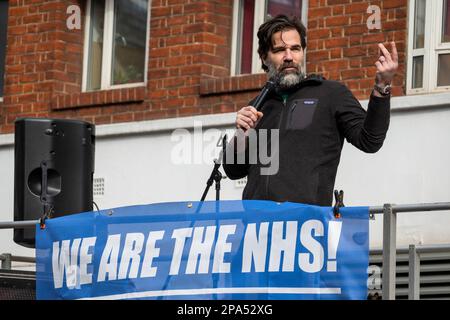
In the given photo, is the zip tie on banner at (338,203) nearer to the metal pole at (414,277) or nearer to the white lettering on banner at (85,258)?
the metal pole at (414,277)

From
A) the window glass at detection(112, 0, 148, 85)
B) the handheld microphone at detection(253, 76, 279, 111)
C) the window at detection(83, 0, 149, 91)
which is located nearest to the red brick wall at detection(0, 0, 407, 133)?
the window at detection(83, 0, 149, 91)

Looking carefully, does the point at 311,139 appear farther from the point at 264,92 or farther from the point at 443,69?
the point at 443,69

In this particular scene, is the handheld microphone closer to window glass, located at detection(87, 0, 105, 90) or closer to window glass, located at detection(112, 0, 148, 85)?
window glass, located at detection(112, 0, 148, 85)

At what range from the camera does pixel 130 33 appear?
14.0m

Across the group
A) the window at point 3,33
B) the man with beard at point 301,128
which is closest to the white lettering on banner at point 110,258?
the man with beard at point 301,128

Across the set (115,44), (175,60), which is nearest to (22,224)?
(175,60)

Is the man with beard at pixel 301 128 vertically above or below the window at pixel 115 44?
below

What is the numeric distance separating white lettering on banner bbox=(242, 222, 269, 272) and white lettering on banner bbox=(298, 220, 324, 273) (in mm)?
200

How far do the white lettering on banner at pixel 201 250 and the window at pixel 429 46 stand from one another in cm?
490

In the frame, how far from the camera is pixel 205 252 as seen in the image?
22.9 feet

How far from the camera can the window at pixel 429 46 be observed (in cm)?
1155

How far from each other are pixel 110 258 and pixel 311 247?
1.16 m

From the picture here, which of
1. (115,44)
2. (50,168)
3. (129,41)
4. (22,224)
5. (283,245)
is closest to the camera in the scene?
(283,245)
